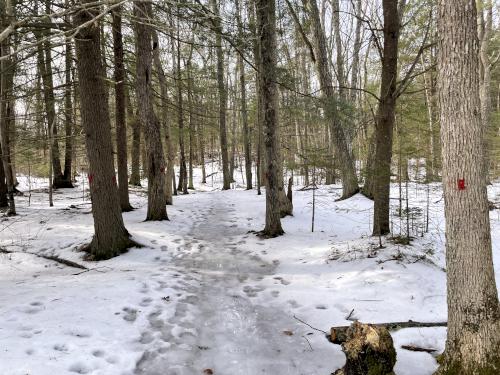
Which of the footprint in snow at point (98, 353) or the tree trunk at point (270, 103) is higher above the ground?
the tree trunk at point (270, 103)

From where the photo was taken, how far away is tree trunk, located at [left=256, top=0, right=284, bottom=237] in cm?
856

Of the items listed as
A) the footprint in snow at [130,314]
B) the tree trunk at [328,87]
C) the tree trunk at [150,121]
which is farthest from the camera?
the tree trunk at [328,87]

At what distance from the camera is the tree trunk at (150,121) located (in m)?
10.3

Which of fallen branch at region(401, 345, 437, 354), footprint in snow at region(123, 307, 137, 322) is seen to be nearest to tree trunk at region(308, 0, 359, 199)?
fallen branch at region(401, 345, 437, 354)

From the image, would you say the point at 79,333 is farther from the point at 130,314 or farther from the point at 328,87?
the point at 328,87

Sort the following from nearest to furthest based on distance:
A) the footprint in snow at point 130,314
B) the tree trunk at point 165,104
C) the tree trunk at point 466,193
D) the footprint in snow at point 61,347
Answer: the tree trunk at point 466,193
the footprint in snow at point 61,347
the footprint in snow at point 130,314
the tree trunk at point 165,104

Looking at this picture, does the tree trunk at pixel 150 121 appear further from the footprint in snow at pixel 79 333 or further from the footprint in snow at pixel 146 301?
the footprint in snow at pixel 79 333

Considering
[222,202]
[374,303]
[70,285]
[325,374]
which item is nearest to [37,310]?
[70,285]

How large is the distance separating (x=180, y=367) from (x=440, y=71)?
3472mm

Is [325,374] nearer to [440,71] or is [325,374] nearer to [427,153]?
[440,71]

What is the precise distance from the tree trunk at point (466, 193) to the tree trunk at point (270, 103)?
19.5ft


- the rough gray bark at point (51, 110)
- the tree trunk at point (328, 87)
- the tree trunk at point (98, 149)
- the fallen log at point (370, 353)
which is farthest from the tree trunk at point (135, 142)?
the fallen log at point (370, 353)

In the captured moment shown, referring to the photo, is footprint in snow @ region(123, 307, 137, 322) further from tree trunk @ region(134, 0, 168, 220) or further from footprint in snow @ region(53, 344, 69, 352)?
tree trunk @ region(134, 0, 168, 220)

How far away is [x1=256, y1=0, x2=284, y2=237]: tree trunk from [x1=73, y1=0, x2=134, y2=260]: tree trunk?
3.45m
